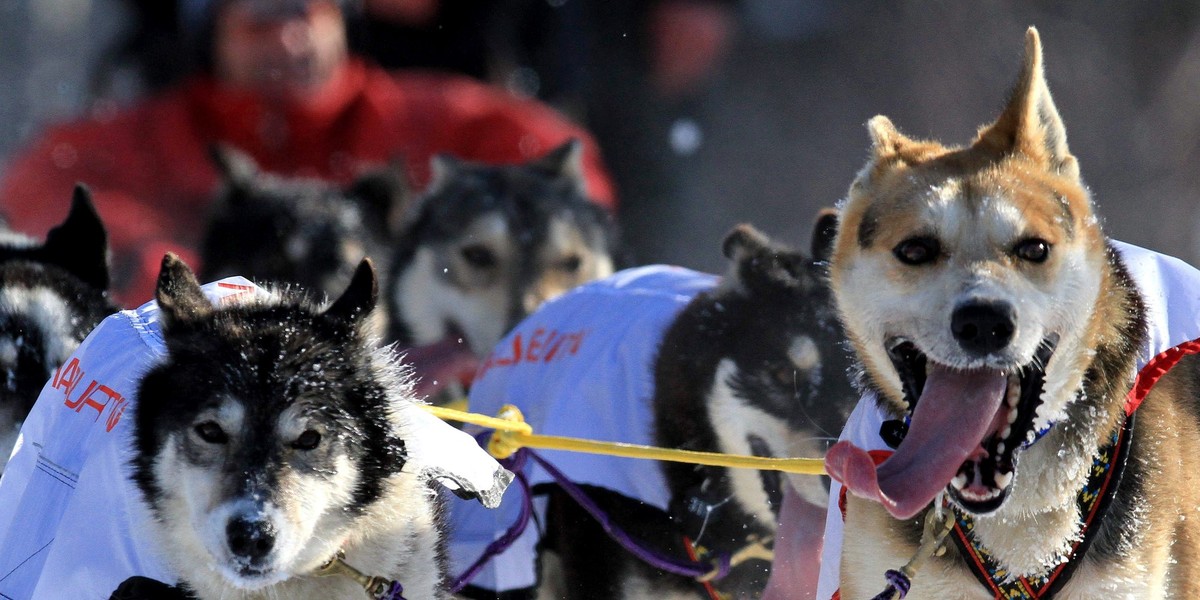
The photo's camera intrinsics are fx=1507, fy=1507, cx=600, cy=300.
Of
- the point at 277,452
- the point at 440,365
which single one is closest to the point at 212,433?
the point at 277,452

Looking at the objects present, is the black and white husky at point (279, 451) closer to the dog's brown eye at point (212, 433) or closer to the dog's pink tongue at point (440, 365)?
the dog's brown eye at point (212, 433)

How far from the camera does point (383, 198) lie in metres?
5.02

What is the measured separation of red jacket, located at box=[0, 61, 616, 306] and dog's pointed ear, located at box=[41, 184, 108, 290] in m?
2.76

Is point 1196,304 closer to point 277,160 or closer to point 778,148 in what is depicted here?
point 277,160

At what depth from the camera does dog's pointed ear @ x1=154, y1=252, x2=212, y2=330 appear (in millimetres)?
2311

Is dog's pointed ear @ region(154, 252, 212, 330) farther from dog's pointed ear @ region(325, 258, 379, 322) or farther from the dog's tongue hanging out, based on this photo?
the dog's tongue hanging out

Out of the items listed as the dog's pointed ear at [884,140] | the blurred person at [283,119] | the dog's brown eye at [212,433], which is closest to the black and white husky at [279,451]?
the dog's brown eye at [212,433]

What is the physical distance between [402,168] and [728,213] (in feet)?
8.43

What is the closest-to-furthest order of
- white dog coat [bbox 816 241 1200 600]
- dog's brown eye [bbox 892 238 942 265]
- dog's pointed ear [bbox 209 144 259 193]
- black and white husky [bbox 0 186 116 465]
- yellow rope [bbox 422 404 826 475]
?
dog's brown eye [bbox 892 238 942 265], white dog coat [bbox 816 241 1200 600], yellow rope [bbox 422 404 826 475], black and white husky [bbox 0 186 116 465], dog's pointed ear [bbox 209 144 259 193]

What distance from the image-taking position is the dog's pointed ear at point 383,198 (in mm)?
4965

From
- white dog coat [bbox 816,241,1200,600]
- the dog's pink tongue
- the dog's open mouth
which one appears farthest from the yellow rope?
the dog's pink tongue

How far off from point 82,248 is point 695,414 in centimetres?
126

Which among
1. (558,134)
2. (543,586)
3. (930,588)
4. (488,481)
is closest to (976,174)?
(930,588)

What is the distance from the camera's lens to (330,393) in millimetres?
2229
